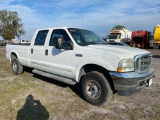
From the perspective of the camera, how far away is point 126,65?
4.35 m

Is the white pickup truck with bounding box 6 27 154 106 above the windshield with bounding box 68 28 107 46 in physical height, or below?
below

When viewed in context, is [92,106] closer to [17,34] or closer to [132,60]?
[132,60]

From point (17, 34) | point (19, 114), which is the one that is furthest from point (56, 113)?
point (17, 34)

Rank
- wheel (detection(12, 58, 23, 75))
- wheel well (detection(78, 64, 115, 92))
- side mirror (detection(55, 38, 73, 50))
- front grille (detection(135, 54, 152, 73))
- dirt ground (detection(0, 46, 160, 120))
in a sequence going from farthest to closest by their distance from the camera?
wheel (detection(12, 58, 23, 75))
side mirror (detection(55, 38, 73, 50))
wheel well (detection(78, 64, 115, 92))
front grille (detection(135, 54, 152, 73))
dirt ground (detection(0, 46, 160, 120))

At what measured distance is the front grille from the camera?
4479 millimetres

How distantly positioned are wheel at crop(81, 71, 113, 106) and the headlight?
0.50 m

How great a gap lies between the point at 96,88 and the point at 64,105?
2.88ft

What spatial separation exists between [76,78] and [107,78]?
92cm

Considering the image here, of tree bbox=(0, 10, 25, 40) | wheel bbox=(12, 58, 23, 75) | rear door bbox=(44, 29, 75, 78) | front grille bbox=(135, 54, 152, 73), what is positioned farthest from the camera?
tree bbox=(0, 10, 25, 40)

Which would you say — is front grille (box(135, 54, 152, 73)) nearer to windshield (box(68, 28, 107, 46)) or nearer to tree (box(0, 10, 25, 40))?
windshield (box(68, 28, 107, 46))

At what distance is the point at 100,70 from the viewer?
16.0 feet

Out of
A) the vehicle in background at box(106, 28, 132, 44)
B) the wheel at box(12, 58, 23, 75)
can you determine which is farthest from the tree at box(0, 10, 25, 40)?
the wheel at box(12, 58, 23, 75)

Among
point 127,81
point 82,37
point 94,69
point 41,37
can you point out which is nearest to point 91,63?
point 94,69

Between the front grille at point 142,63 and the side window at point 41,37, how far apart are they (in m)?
3.23
